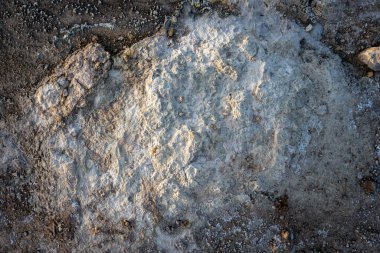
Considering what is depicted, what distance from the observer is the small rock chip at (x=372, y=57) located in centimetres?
361

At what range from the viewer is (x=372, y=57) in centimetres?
361

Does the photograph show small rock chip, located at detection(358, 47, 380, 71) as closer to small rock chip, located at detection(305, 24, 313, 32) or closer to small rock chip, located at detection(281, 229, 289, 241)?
small rock chip, located at detection(305, 24, 313, 32)

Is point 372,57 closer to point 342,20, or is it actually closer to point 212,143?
point 342,20

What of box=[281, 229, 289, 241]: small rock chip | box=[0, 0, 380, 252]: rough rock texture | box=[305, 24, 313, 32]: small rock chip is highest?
box=[305, 24, 313, 32]: small rock chip

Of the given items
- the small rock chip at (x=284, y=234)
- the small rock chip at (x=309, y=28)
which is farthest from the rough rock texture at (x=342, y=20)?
the small rock chip at (x=284, y=234)

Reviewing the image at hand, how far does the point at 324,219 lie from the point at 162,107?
2.01 meters

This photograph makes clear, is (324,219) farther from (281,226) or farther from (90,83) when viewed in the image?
(90,83)

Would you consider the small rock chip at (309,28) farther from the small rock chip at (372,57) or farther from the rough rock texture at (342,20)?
the small rock chip at (372,57)

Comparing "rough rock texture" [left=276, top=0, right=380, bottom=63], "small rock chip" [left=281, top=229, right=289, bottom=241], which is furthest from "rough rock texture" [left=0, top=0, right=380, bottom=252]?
"rough rock texture" [left=276, top=0, right=380, bottom=63]

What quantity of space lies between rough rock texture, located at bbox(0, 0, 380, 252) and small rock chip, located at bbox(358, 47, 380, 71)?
155 mm

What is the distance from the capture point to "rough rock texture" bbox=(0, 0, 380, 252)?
139 inches

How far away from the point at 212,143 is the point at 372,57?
1.81 m

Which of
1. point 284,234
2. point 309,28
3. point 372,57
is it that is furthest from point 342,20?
point 284,234

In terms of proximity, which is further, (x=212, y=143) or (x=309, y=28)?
(x=309, y=28)
